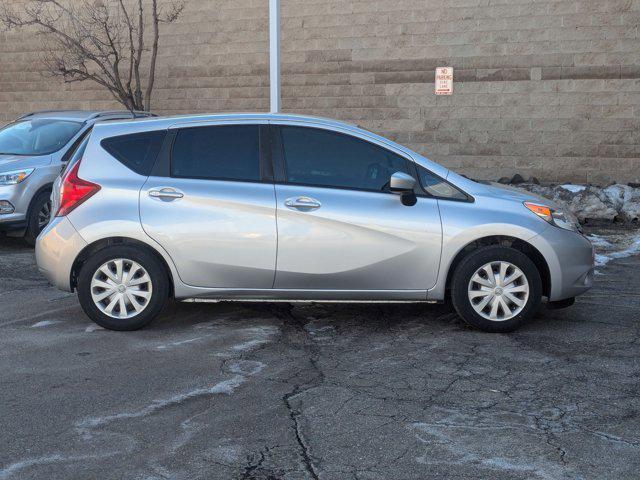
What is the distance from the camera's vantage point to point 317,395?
5.78 m

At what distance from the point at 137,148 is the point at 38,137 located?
527cm

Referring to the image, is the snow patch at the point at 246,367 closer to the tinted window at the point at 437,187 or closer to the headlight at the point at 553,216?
the tinted window at the point at 437,187

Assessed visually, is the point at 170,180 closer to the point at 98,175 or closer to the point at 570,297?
the point at 98,175

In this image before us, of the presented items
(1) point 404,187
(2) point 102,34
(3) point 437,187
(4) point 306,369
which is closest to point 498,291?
(3) point 437,187

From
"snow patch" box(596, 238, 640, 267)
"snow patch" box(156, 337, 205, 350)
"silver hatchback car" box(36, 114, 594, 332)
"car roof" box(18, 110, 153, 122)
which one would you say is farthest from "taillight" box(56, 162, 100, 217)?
"snow patch" box(596, 238, 640, 267)

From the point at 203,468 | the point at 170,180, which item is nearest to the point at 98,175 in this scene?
the point at 170,180

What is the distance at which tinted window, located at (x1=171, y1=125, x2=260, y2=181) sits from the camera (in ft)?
24.8

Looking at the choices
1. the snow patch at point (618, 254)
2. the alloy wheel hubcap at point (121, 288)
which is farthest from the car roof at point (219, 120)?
the snow patch at point (618, 254)

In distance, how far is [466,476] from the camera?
4520 mm

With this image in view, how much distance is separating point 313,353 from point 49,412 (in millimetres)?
2007

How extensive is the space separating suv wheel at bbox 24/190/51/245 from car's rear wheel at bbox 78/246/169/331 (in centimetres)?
460

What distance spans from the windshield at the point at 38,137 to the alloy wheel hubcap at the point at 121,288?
518 centimetres

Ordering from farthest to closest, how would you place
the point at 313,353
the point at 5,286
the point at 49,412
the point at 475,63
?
the point at 475,63, the point at 5,286, the point at 313,353, the point at 49,412

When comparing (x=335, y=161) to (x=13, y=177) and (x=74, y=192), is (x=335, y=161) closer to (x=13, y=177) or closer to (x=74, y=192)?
(x=74, y=192)
